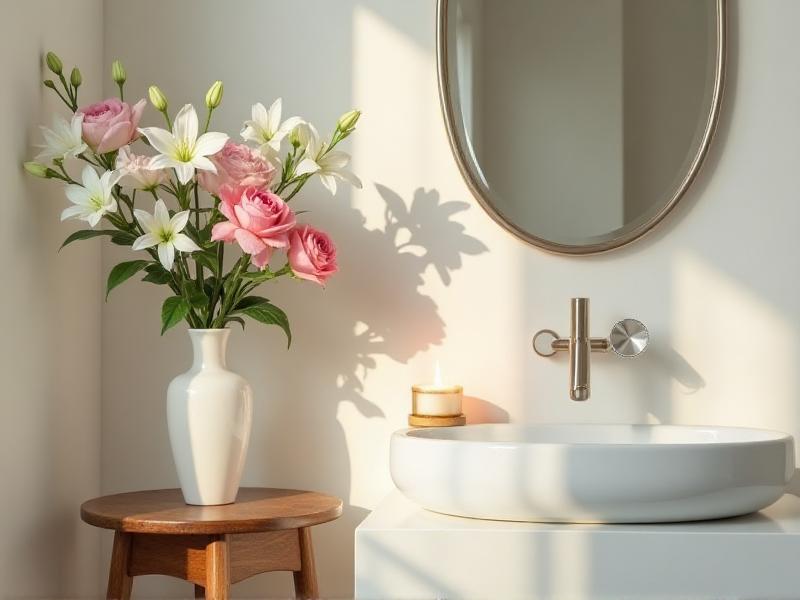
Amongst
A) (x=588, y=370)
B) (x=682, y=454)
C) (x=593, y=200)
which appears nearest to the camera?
(x=682, y=454)

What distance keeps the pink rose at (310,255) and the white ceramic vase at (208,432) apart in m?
0.21

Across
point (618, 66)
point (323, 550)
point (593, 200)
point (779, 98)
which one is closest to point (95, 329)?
point (323, 550)

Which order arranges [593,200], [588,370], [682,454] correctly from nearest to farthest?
1. [682,454]
2. [588,370]
3. [593,200]

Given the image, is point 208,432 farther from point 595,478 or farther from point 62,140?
point 595,478

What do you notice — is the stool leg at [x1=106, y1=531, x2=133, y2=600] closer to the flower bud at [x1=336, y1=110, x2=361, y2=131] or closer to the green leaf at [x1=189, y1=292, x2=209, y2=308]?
the green leaf at [x1=189, y1=292, x2=209, y2=308]

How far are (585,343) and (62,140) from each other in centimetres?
89

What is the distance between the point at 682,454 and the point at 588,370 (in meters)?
0.43

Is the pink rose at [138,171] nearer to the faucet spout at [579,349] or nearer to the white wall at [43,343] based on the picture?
the white wall at [43,343]

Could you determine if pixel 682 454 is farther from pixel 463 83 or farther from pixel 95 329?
pixel 95 329

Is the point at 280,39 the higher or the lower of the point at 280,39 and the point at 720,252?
the higher

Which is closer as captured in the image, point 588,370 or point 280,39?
point 588,370

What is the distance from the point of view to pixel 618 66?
180cm

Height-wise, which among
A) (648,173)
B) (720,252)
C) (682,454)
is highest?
(648,173)

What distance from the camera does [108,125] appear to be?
61.0 inches
